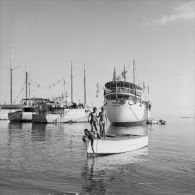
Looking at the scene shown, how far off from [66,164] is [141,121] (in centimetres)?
6036

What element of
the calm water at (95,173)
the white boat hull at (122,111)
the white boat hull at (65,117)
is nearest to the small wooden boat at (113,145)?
the calm water at (95,173)

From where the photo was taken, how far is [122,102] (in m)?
68.1

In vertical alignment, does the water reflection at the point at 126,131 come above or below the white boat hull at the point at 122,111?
below

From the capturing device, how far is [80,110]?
89.1 m

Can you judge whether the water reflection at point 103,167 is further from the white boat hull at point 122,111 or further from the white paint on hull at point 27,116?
the white paint on hull at point 27,116

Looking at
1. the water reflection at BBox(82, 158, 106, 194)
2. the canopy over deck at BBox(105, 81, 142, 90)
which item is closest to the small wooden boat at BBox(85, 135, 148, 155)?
the water reflection at BBox(82, 158, 106, 194)

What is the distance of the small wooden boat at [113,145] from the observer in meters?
23.2

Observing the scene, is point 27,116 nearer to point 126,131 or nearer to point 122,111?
point 122,111

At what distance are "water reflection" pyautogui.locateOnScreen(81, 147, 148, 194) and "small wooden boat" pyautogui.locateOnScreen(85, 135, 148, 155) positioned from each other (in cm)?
50

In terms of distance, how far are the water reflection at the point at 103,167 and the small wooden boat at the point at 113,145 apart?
0.50 m

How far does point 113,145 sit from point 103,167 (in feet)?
16.3

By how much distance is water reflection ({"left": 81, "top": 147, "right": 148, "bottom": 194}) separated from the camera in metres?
14.8

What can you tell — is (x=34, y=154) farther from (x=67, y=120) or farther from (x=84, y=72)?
(x=84, y=72)

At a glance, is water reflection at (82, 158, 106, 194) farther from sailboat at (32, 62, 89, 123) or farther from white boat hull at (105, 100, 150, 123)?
sailboat at (32, 62, 89, 123)
